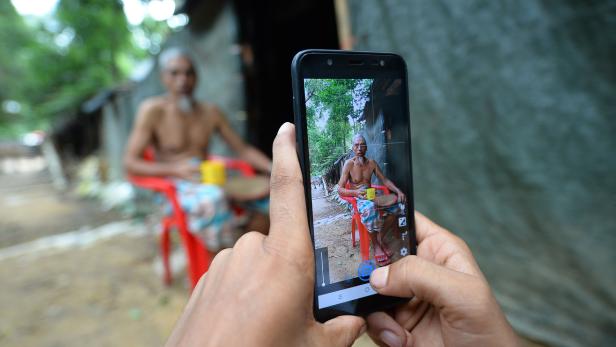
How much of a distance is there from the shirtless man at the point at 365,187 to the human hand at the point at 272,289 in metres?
0.16

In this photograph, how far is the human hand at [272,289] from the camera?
22.0 inches

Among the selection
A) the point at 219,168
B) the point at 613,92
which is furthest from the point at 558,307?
the point at 219,168

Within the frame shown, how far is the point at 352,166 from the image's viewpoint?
30.9 inches

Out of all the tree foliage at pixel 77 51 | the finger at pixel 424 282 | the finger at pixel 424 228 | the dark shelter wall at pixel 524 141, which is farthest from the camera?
the tree foliage at pixel 77 51

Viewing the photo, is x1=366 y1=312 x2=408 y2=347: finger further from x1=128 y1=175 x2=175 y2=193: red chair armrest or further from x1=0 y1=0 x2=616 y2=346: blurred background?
x1=128 y1=175 x2=175 y2=193: red chair armrest

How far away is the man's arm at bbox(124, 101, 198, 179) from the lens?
213 cm

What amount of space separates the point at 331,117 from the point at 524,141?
1.20 m

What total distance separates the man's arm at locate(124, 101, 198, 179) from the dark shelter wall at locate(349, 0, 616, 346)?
136 centimetres

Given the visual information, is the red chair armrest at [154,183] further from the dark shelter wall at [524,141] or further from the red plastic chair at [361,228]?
the red plastic chair at [361,228]

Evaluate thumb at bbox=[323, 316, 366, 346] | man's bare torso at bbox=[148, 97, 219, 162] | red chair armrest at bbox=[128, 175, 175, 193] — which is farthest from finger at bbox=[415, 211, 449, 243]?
man's bare torso at bbox=[148, 97, 219, 162]

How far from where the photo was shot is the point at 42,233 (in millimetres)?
4398

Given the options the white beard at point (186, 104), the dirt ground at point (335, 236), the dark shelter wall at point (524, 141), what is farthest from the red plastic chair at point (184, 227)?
the dirt ground at point (335, 236)

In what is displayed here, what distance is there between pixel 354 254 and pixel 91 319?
2199 mm

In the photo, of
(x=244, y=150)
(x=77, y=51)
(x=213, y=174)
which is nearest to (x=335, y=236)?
(x=213, y=174)
